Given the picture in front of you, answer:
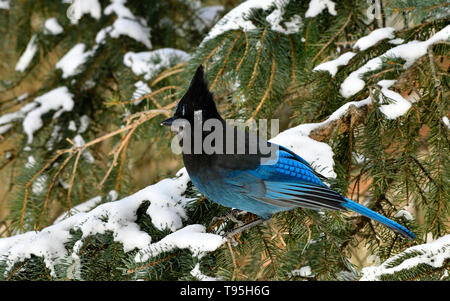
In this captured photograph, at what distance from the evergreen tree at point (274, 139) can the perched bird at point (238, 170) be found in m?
0.12

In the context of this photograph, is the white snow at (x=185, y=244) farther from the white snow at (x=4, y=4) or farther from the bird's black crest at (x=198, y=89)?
the white snow at (x=4, y=4)

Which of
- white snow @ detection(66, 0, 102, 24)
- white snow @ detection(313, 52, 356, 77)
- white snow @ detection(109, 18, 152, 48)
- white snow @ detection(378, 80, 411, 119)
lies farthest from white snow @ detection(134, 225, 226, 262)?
white snow @ detection(66, 0, 102, 24)

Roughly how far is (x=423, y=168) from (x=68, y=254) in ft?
4.71

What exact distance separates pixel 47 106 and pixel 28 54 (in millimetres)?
571

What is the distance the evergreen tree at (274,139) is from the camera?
175 cm

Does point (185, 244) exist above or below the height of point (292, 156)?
below

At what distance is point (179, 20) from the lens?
3436 millimetres

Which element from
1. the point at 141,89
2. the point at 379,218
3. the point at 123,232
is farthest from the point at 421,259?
the point at 141,89

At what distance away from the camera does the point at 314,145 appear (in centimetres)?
200

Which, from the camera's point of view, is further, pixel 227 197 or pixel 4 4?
pixel 4 4

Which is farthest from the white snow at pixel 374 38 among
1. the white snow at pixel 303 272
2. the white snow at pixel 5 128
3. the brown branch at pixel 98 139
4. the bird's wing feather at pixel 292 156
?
the white snow at pixel 5 128

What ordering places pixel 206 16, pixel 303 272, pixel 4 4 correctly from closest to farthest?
pixel 303 272 → pixel 4 4 → pixel 206 16

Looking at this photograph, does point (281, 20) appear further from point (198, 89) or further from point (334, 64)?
point (198, 89)

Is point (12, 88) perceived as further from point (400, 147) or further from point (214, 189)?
point (400, 147)
